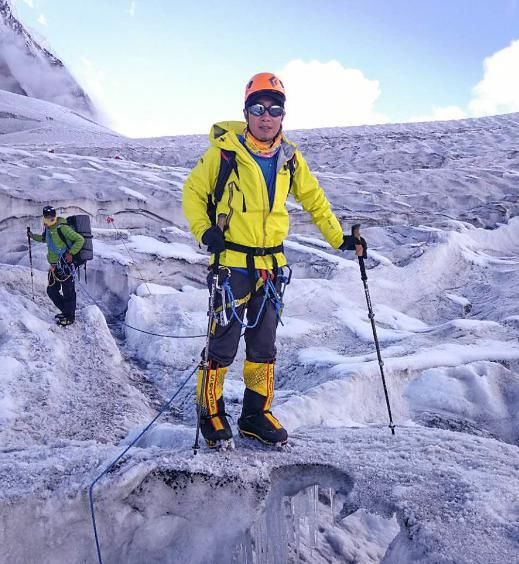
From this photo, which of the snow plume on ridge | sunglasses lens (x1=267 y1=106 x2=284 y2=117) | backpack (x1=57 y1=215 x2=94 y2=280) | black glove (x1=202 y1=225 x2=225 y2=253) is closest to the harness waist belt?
black glove (x1=202 y1=225 x2=225 y2=253)

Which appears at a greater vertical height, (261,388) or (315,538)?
(261,388)

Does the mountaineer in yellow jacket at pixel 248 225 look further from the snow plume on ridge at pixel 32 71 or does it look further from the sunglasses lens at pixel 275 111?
the snow plume on ridge at pixel 32 71

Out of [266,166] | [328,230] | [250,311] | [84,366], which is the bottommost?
[84,366]

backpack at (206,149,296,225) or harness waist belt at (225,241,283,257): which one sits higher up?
backpack at (206,149,296,225)

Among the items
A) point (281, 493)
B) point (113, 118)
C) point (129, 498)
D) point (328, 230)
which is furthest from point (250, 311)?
point (113, 118)

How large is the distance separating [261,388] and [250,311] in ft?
1.84

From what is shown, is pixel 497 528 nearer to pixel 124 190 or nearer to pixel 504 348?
pixel 504 348

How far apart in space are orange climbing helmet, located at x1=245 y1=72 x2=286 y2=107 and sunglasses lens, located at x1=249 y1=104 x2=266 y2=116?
6 centimetres

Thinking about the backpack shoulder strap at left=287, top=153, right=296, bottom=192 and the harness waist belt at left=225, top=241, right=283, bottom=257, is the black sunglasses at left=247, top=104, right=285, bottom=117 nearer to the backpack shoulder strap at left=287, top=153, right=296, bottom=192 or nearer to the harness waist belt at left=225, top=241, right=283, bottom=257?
the backpack shoulder strap at left=287, top=153, right=296, bottom=192

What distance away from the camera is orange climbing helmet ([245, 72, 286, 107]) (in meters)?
3.23

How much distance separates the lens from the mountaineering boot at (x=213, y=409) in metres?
3.17

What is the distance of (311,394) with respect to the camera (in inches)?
187

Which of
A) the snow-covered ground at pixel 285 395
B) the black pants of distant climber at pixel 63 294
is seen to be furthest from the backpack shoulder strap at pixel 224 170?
the black pants of distant climber at pixel 63 294

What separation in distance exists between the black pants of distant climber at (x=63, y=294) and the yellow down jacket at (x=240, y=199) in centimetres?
464
